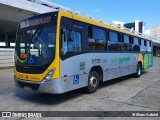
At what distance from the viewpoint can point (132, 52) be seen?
13055 millimetres

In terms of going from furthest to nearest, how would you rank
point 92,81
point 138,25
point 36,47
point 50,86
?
point 138,25
point 92,81
point 36,47
point 50,86

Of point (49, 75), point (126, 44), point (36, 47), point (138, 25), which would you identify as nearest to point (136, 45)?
point (126, 44)

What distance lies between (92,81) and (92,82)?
0.04 meters

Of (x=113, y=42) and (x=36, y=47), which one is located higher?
(x=113, y=42)

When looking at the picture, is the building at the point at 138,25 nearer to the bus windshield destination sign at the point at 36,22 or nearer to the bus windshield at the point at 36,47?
the bus windshield destination sign at the point at 36,22

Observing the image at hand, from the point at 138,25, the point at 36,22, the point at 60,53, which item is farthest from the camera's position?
the point at 138,25

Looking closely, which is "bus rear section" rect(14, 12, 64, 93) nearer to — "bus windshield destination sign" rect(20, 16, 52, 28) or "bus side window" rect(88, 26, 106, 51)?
"bus windshield destination sign" rect(20, 16, 52, 28)

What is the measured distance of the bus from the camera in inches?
265

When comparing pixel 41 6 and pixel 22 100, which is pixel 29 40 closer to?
pixel 22 100

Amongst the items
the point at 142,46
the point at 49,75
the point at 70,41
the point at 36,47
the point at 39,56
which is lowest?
the point at 49,75

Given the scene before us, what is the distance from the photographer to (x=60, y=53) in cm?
677

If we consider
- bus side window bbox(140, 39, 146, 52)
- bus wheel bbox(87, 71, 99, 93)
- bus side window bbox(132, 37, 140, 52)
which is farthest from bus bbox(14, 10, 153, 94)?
bus side window bbox(140, 39, 146, 52)

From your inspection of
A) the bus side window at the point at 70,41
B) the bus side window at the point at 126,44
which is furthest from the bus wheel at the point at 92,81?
the bus side window at the point at 126,44

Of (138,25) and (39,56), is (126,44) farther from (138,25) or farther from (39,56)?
(138,25)
